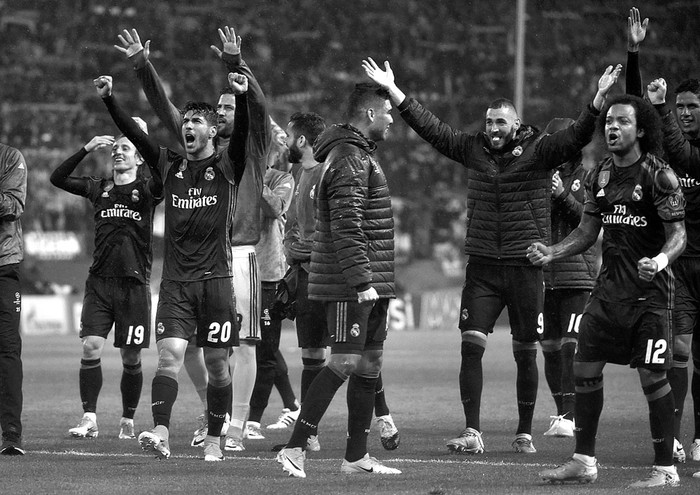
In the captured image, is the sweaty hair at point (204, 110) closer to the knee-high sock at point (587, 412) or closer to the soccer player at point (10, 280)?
the soccer player at point (10, 280)

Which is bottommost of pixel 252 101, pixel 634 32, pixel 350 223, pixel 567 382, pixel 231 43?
pixel 567 382

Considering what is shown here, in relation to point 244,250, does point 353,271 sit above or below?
below

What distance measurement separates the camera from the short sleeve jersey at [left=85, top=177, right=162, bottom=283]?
963 centimetres

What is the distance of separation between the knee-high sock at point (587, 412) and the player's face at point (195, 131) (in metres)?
2.86

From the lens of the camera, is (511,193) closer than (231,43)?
No

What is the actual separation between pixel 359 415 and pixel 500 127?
2.51 metres

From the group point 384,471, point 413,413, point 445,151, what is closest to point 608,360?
point 384,471

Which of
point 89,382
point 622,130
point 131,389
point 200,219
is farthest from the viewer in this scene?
point 89,382

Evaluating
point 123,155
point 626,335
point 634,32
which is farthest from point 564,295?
point 123,155

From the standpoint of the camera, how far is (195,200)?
7871 millimetres

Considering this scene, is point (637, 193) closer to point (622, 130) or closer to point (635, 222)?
point (635, 222)

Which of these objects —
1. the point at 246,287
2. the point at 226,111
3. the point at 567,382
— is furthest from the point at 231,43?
the point at 567,382

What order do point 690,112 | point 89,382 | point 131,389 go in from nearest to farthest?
point 690,112 < point 131,389 < point 89,382

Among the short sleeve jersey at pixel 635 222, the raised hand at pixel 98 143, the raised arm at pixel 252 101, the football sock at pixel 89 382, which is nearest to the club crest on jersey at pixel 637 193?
the short sleeve jersey at pixel 635 222
